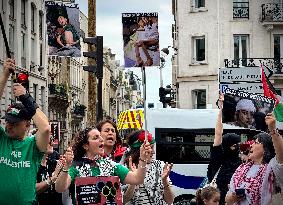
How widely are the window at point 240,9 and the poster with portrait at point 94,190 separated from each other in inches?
1269

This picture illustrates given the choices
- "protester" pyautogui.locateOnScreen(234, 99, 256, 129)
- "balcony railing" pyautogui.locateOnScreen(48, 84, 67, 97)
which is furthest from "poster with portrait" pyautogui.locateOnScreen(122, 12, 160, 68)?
"balcony railing" pyautogui.locateOnScreen(48, 84, 67, 97)

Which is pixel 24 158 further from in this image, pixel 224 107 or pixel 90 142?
pixel 224 107

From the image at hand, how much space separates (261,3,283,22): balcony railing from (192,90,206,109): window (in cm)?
515

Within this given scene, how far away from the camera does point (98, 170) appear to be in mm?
6258

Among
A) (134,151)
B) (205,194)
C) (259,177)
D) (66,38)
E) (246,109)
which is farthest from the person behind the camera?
(66,38)

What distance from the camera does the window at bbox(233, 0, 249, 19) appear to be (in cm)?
3759

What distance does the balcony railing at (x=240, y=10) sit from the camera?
123 ft

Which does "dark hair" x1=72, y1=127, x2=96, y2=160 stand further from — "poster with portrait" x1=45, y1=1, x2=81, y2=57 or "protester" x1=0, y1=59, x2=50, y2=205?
"poster with portrait" x1=45, y1=1, x2=81, y2=57

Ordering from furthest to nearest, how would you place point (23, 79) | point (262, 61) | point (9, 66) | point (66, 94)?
point (66, 94) → point (262, 61) → point (23, 79) → point (9, 66)

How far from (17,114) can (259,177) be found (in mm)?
2316

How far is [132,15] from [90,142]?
178cm

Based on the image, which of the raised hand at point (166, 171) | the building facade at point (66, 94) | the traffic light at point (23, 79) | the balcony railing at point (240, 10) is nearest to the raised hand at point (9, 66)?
the traffic light at point (23, 79)

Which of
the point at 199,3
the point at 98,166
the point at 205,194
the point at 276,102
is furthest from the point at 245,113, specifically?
the point at 199,3

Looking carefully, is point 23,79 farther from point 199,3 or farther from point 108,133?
point 199,3
